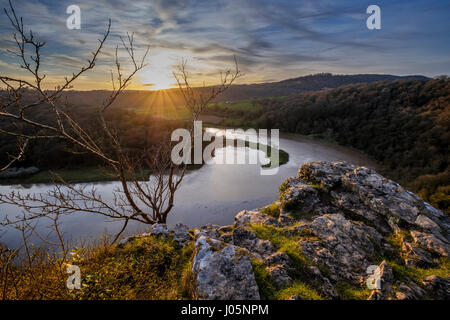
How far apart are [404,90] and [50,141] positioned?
7575cm

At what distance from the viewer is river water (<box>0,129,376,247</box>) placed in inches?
579

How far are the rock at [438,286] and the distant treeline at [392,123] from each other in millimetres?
12051

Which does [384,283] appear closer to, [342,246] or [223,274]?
[342,246]

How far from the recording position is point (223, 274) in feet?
11.5

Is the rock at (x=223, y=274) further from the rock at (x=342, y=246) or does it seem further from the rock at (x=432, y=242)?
the rock at (x=432, y=242)

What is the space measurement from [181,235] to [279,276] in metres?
3.22

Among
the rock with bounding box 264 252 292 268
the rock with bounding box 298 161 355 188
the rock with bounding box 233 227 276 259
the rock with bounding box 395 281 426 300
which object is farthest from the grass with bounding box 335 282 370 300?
the rock with bounding box 298 161 355 188

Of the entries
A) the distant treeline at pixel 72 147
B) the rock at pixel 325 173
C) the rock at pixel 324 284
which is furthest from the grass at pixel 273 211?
the distant treeline at pixel 72 147

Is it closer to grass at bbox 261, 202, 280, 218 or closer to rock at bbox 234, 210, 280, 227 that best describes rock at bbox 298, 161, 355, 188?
grass at bbox 261, 202, 280, 218

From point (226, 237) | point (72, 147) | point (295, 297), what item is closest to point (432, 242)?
point (295, 297)
